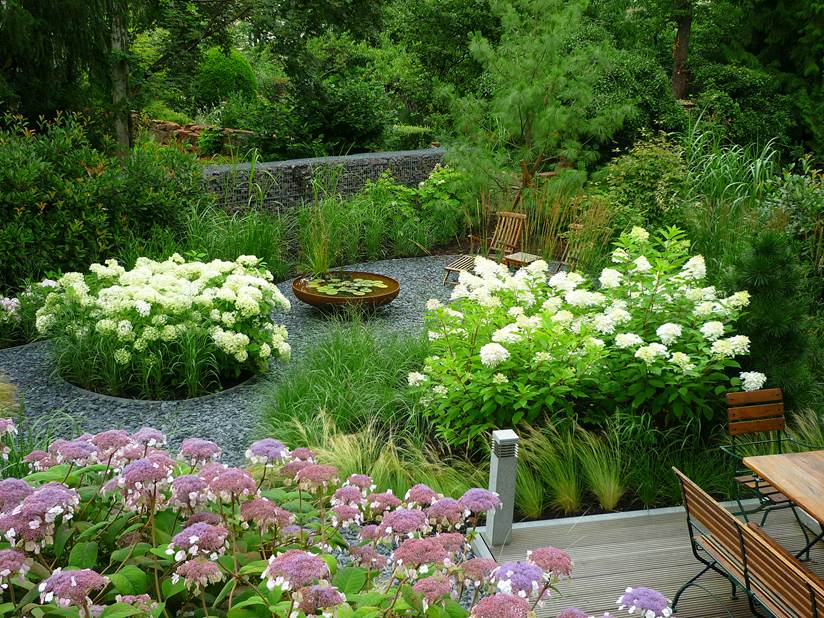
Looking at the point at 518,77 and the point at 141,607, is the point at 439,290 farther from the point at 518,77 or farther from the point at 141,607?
the point at 141,607

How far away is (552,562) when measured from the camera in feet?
6.34

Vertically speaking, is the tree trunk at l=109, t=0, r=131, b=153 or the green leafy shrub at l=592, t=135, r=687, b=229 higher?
the tree trunk at l=109, t=0, r=131, b=153

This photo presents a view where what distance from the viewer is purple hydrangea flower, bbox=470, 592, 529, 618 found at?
1702 mm

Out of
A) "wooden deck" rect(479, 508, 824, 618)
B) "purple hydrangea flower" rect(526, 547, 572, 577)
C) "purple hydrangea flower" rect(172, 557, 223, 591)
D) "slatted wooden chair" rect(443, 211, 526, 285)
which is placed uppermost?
"purple hydrangea flower" rect(172, 557, 223, 591)

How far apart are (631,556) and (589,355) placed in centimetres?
116

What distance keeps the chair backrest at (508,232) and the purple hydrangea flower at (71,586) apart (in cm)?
772

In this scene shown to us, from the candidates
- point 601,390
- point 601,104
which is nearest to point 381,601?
point 601,390

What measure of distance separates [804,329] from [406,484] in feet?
8.72

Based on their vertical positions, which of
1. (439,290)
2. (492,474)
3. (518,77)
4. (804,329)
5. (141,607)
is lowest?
(439,290)

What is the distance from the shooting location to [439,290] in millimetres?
8523

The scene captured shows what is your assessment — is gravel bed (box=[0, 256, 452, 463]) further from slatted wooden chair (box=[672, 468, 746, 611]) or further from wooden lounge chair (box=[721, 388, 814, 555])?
wooden lounge chair (box=[721, 388, 814, 555])

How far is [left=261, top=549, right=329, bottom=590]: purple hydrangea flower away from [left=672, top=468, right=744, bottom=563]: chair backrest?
6.24 feet

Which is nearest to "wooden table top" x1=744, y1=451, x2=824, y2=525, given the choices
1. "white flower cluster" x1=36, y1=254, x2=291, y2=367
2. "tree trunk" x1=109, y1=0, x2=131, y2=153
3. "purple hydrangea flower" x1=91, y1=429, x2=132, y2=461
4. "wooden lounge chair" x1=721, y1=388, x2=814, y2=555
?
"wooden lounge chair" x1=721, y1=388, x2=814, y2=555

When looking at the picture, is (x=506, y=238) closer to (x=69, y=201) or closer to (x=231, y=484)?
(x=69, y=201)
